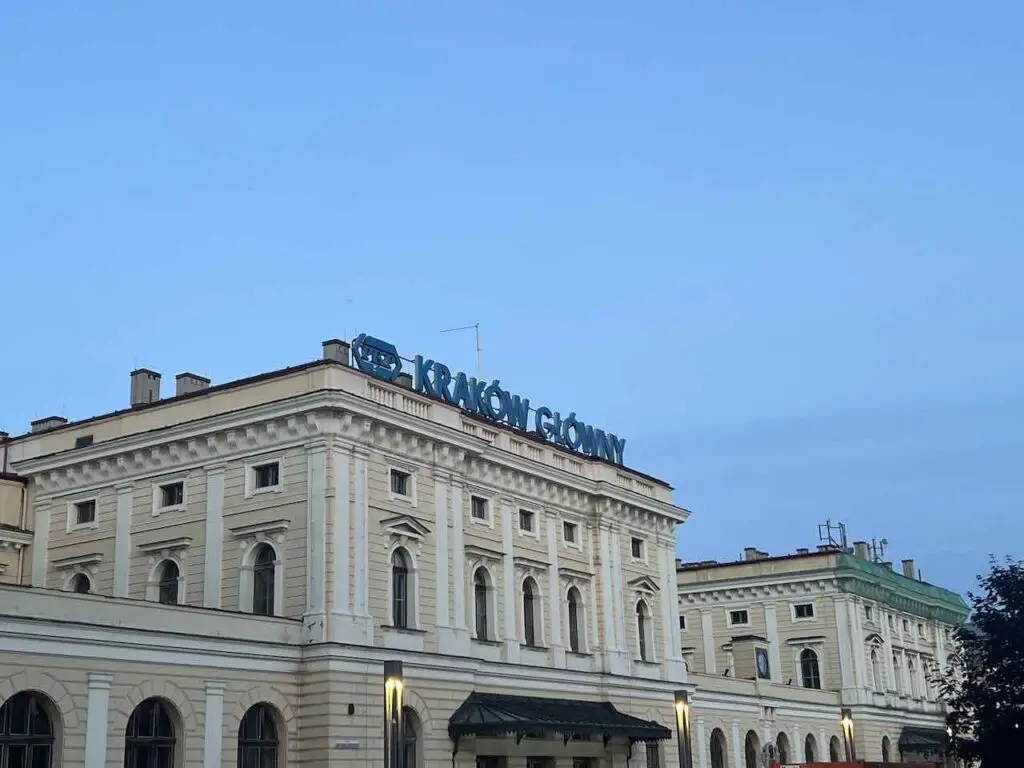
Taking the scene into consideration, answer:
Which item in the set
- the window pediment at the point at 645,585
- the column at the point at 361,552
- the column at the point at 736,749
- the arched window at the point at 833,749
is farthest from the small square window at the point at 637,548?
the arched window at the point at 833,749

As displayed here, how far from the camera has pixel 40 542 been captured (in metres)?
49.6

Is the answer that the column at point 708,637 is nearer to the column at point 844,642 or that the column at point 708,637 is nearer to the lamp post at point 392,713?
the column at point 844,642

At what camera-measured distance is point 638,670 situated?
2297 inches

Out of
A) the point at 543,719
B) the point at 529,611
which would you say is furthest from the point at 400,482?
the point at 543,719

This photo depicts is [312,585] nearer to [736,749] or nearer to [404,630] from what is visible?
[404,630]

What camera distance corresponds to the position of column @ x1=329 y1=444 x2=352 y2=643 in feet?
135

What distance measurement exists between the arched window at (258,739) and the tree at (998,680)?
1427 inches

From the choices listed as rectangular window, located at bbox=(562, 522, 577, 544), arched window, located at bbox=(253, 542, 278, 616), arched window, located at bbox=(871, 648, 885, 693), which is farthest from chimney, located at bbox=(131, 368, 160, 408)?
arched window, located at bbox=(871, 648, 885, 693)

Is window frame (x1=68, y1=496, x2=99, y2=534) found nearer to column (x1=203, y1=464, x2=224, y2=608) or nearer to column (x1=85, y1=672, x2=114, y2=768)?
column (x1=203, y1=464, x2=224, y2=608)

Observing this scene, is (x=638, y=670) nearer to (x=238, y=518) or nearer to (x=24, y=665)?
(x=238, y=518)

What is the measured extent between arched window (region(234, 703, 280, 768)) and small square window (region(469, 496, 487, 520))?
41.3 ft

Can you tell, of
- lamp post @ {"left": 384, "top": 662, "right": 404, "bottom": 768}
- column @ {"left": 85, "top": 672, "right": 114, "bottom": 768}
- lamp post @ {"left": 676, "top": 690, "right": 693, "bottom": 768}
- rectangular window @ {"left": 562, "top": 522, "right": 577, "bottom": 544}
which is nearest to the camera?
column @ {"left": 85, "top": 672, "right": 114, "bottom": 768}

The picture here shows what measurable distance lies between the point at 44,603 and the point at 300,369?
12.5 m

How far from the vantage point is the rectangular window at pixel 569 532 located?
184ft
